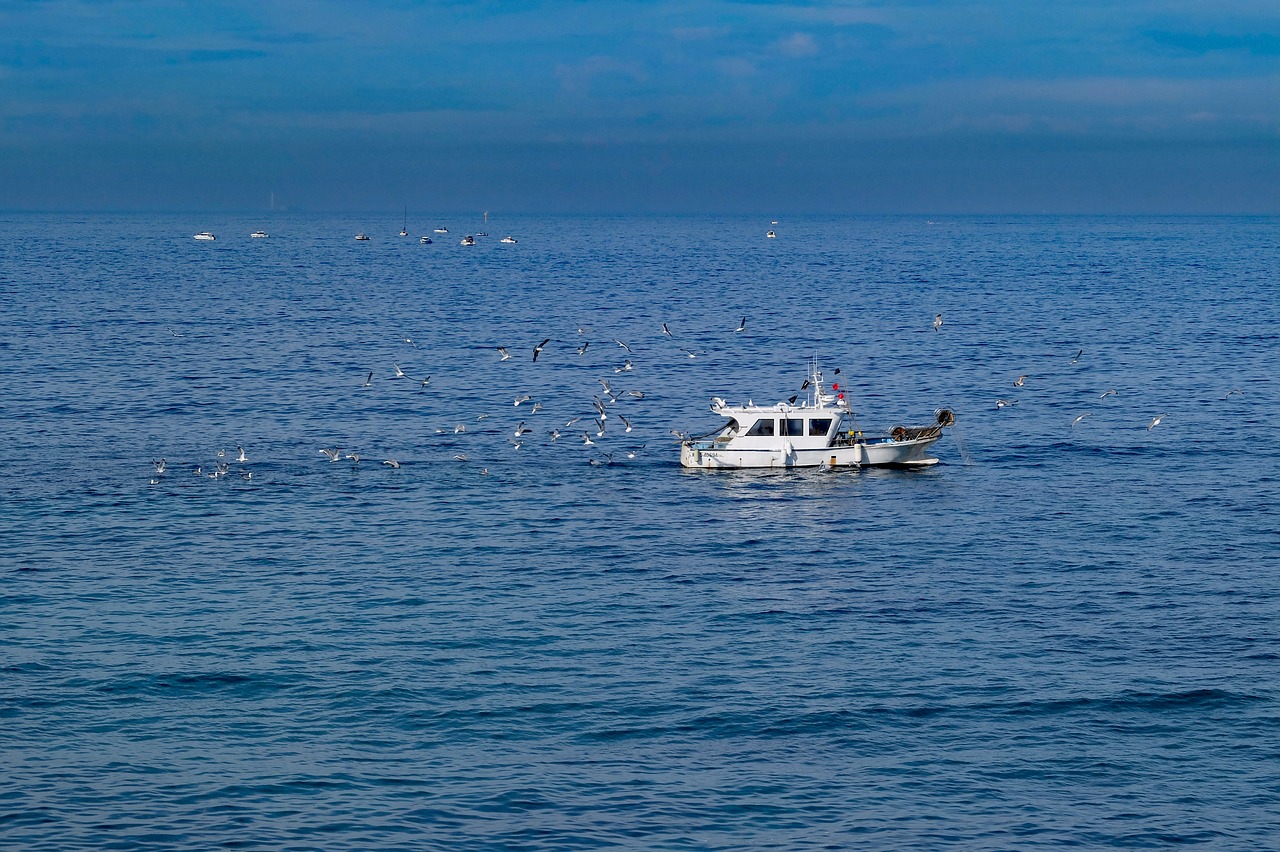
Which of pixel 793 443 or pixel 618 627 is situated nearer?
pixel 618 627

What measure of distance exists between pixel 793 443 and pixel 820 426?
5.50 ft

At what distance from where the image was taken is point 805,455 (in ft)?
247

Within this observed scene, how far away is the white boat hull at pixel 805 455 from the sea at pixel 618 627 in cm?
81

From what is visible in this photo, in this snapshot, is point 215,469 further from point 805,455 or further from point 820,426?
point 820,426

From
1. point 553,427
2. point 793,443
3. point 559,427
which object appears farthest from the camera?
point 559,427

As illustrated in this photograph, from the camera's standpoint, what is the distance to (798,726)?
41344 millimetres

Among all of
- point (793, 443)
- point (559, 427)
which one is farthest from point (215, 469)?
point (793, 443)

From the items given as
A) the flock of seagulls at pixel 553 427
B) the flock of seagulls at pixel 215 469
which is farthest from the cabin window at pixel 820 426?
the flock of seagulls at pixel 215 469

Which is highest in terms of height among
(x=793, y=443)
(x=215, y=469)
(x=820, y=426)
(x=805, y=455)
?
(x=820, y=426)

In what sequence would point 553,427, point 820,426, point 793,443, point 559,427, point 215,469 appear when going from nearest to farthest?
point 215,469, point 793,443, point 820,426, point 553,427, point 559,427

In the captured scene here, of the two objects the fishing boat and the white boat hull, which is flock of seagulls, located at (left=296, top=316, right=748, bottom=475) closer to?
the white boat hull

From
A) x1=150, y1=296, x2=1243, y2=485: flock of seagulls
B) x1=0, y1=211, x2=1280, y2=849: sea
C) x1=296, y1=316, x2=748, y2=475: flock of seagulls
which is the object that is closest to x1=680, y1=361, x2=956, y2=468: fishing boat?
x1=0, y1=211, x2=1280, y2=849: sea

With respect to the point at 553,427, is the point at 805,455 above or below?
below

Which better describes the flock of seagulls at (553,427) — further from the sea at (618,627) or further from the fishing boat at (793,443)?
the fishing boat at (793,443)
